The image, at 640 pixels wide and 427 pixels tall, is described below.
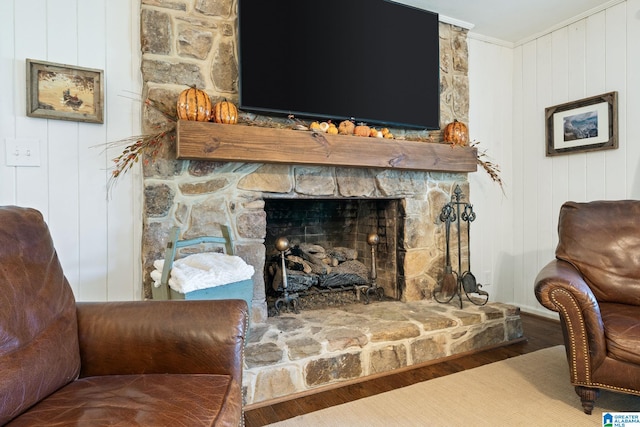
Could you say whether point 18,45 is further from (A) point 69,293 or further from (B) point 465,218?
(B) point 465,218

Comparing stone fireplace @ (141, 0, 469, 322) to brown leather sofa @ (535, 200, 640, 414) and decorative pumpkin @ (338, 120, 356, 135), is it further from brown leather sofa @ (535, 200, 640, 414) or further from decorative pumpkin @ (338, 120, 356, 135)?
brown leather sofa @ (535, 200, 640, 414)

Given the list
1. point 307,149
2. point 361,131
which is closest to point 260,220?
point 307,149

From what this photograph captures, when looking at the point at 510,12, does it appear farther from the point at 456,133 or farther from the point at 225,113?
the point at 225,113

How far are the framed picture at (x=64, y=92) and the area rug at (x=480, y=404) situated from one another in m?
1.87

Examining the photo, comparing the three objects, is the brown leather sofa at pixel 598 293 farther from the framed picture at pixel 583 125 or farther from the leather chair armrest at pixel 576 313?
the framed picture at pixel 583 125

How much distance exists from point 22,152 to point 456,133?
108 inches

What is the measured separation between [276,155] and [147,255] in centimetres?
91

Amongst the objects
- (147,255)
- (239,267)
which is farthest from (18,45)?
Answer: (239,267)

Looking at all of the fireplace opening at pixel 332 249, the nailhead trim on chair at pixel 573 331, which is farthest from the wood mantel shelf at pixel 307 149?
the nailhead trim on chair at pixel 573 331

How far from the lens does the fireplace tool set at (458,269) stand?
275 cm

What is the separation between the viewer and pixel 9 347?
0.94 meters

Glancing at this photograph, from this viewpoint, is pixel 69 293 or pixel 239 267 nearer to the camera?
pixel 69 293

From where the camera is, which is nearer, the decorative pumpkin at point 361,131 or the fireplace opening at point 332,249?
the decorative pumpkin at point 361,131

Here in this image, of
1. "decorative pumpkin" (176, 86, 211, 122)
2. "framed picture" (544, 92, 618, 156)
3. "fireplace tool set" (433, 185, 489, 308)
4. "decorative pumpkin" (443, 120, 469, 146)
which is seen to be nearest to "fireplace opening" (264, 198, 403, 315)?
"fireplace tool set" (433, 185, 489, 308)
